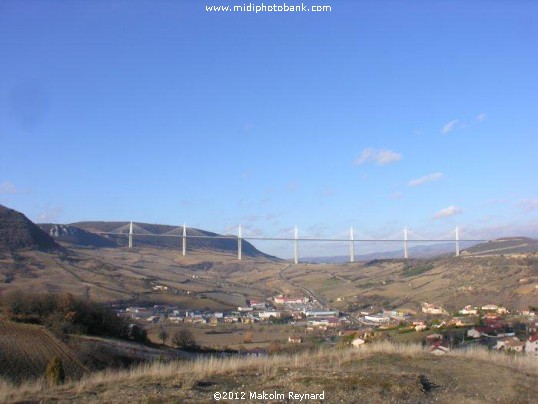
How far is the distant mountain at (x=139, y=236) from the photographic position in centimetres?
9150

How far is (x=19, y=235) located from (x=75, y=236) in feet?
101

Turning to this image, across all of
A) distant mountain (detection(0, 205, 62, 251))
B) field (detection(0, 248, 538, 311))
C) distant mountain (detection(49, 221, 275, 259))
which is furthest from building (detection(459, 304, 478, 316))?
distant mountain (detection(49, 221, 275, 259))

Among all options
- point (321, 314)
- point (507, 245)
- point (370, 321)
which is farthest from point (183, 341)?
point (507, 245)

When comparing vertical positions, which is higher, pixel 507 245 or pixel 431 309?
pixel 507 245

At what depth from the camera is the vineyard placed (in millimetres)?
13852

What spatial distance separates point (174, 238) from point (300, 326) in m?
73.6

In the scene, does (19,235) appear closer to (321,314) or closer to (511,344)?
(321,314)

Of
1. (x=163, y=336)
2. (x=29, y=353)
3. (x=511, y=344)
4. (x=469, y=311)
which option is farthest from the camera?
(x=469, y=311)

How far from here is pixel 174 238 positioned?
348 feet

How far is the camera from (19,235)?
60.8 m

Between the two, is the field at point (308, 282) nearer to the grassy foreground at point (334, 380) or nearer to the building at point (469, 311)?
the building at point (469, 311)

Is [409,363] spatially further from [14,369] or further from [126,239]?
[126,239]

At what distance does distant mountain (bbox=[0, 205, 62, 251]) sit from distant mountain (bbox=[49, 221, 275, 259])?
1851 cm

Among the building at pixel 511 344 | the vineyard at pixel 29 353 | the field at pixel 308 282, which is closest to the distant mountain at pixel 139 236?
the field at pixel 308 282
